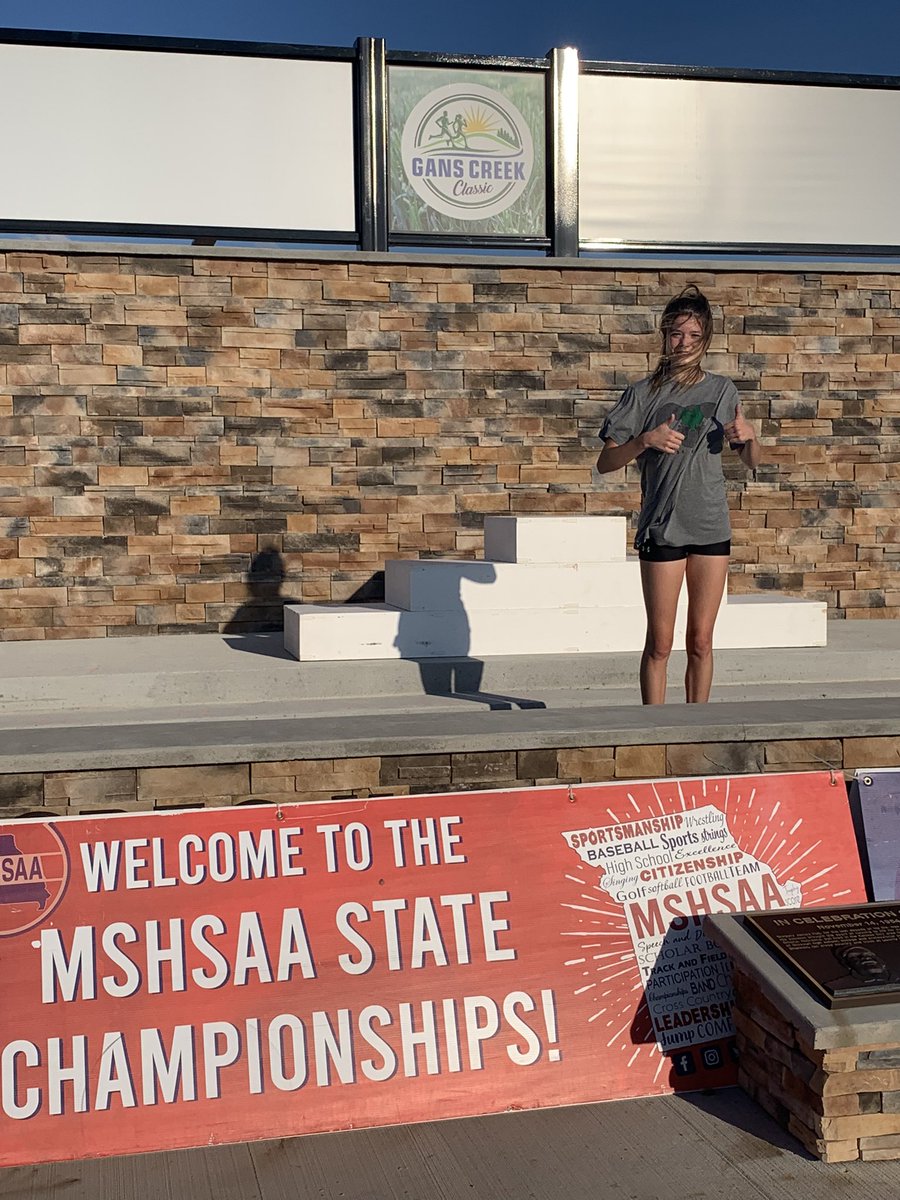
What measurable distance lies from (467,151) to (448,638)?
4.56 meters

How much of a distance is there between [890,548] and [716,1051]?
8.17 meters

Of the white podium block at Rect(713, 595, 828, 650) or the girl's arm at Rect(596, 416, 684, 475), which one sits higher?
the girl's arm at Rect(596, 416, 684, 475)

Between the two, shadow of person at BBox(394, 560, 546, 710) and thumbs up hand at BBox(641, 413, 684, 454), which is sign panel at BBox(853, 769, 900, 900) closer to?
thumbs up hand at BBox(641, 413, 684, 454)

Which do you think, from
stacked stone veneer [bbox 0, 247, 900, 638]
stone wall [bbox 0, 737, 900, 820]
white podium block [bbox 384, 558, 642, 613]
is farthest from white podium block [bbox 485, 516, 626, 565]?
stone wall [bbox 0, 737, 900, 820]

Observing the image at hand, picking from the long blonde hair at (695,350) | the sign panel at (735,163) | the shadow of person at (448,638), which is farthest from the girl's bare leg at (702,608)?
the sign panel at (735,163)

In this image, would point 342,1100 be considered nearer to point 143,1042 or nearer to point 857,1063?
point 143,1042

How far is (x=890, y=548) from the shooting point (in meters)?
10.3

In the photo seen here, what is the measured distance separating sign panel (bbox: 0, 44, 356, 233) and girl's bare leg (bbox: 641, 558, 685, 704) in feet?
20.3

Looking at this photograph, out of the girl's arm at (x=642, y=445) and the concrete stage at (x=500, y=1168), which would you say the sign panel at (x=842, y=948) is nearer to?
the concrete stage at (x=500, y=1168)

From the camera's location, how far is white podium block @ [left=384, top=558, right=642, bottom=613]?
25.9ft

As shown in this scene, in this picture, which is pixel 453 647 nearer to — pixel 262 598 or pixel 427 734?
pixel 262 598

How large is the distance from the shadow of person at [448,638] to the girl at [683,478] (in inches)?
115

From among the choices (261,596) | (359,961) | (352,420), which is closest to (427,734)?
(359,961)

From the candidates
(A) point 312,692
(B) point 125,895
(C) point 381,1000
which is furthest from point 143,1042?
(A) point 312,692
